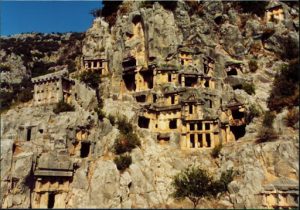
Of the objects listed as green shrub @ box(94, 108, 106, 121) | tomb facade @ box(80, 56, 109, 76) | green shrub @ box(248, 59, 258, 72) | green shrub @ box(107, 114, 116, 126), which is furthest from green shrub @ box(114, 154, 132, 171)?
green shrub @ box(248, 59, 258, 72)

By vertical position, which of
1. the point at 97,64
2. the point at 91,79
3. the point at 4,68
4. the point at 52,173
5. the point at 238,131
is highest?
the point at 4,68

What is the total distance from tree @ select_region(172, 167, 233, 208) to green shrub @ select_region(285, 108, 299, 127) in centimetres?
1135

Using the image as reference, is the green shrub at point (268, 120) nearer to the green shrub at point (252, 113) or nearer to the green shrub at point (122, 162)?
the green shrub at point (252, 113)

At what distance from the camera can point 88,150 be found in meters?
54.6

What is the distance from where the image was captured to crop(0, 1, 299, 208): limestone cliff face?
47562 mm

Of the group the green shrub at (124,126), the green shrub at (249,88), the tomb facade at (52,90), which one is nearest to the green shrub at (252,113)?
the green shrub at (249,88)

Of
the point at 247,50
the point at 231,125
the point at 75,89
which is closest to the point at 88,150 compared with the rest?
the point at 75,89

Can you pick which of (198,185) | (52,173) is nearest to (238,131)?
(198,185)

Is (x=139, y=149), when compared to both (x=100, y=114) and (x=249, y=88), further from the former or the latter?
(x=249, y=88)

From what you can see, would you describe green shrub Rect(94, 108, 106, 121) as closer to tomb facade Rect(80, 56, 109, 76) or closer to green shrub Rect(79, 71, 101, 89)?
green shrub Rect(79, 71, 101, 89)

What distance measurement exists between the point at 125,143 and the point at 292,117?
979 inches

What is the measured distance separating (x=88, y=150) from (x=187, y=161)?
15450mm

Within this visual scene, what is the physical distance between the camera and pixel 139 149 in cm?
5472

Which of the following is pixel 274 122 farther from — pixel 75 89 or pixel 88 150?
pixel 75 89
